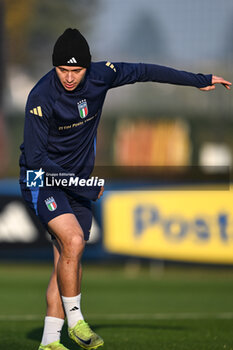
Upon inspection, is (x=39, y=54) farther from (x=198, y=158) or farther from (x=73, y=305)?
(x=73, y=305)

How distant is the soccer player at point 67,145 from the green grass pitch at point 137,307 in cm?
90

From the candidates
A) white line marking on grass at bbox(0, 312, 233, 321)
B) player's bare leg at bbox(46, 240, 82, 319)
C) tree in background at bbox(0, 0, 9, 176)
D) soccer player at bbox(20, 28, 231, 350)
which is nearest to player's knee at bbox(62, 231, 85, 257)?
soccer player at bbox(20, 28, 231, 350)

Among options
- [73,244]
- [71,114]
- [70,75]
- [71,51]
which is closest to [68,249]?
[73,244]

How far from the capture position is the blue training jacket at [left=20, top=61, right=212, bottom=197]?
677 cm

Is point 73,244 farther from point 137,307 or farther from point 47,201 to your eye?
Answer: point 137,307

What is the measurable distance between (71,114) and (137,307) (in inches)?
219

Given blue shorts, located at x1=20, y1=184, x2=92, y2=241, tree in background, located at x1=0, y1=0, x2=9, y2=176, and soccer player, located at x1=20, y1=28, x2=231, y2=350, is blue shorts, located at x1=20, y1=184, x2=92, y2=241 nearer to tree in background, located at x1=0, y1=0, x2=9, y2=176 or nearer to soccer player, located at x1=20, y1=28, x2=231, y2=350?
soccer player, located at x1=20, y1=28, x2=231, y2=350

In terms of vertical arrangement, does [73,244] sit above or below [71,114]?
below

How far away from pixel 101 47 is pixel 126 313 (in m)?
14.0

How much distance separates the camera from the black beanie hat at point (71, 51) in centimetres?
669

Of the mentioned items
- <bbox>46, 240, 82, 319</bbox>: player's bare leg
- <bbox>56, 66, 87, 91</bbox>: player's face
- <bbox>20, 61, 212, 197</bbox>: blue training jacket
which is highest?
<bbox>56, 66, 87, 91</bbox>: player's face

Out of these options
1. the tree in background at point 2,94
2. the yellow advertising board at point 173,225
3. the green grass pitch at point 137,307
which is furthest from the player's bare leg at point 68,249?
the tree in background at point 2,94

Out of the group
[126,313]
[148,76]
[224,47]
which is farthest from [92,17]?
[148,76]

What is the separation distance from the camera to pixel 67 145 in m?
7.09
